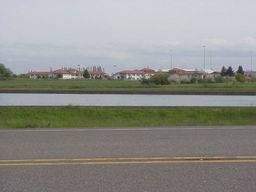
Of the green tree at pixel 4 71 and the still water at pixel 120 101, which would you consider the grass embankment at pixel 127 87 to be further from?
the green tree at pixel 4 71

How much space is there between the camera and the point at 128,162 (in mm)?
6543

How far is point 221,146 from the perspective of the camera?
26.6 feet

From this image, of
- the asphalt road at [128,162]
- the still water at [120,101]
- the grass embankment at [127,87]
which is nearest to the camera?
the asphalt road at [128,162]

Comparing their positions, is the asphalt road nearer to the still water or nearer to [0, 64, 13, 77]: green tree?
the still water

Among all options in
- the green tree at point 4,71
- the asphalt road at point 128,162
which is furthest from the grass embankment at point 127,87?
the asphalt road at point 128,162

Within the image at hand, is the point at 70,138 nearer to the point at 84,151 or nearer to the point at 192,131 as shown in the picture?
the point at 84,151

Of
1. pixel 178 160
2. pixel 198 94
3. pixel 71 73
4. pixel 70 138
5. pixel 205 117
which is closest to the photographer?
pixel 178 160

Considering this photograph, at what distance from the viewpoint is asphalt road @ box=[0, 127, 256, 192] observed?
5211 mm

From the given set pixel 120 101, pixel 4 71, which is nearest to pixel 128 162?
pixel 120 101

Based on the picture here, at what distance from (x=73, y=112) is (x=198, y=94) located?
23.4 meters

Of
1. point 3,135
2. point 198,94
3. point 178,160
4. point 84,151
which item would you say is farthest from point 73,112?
point 198,94

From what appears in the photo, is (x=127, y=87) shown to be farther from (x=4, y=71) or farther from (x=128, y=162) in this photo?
(x=128, y=162)

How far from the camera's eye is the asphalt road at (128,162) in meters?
5.21

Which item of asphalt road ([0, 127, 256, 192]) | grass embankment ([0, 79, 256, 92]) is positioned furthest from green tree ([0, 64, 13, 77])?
asphalt road ([0, 127, 256, 192])
